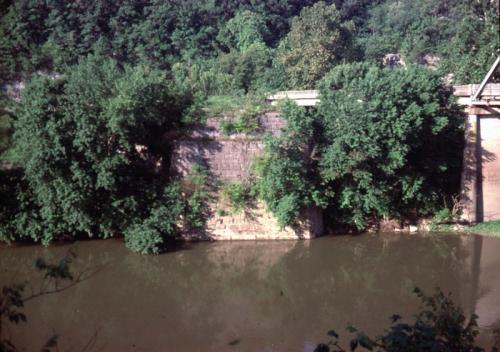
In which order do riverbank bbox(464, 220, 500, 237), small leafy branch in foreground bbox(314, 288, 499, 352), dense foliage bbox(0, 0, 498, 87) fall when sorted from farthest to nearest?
1. dense foliage bbox(0, 0, 498, 87)
2. riverbank bbox(464, 220, 500, 237)
3. small leafy branch in foreground bbox(314, 288, 499, 352)

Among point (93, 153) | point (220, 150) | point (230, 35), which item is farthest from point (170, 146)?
→ point (230, 35)

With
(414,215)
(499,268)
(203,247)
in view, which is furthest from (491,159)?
(203,247)

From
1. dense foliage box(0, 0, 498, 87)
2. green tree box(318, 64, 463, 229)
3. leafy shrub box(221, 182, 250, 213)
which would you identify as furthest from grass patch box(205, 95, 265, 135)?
dense foliage box(0, 0, 498, 87)

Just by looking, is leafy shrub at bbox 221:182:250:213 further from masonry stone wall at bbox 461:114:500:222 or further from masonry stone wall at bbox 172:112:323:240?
masonry stone wall at bbox 461:114:500:222

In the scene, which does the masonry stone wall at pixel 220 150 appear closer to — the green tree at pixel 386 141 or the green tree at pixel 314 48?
the green tree at pixel 386 141

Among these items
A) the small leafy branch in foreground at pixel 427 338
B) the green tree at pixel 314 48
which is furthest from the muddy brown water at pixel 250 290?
the green tree at pixel 314 48

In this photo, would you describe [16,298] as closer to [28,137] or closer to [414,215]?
[28,137]
